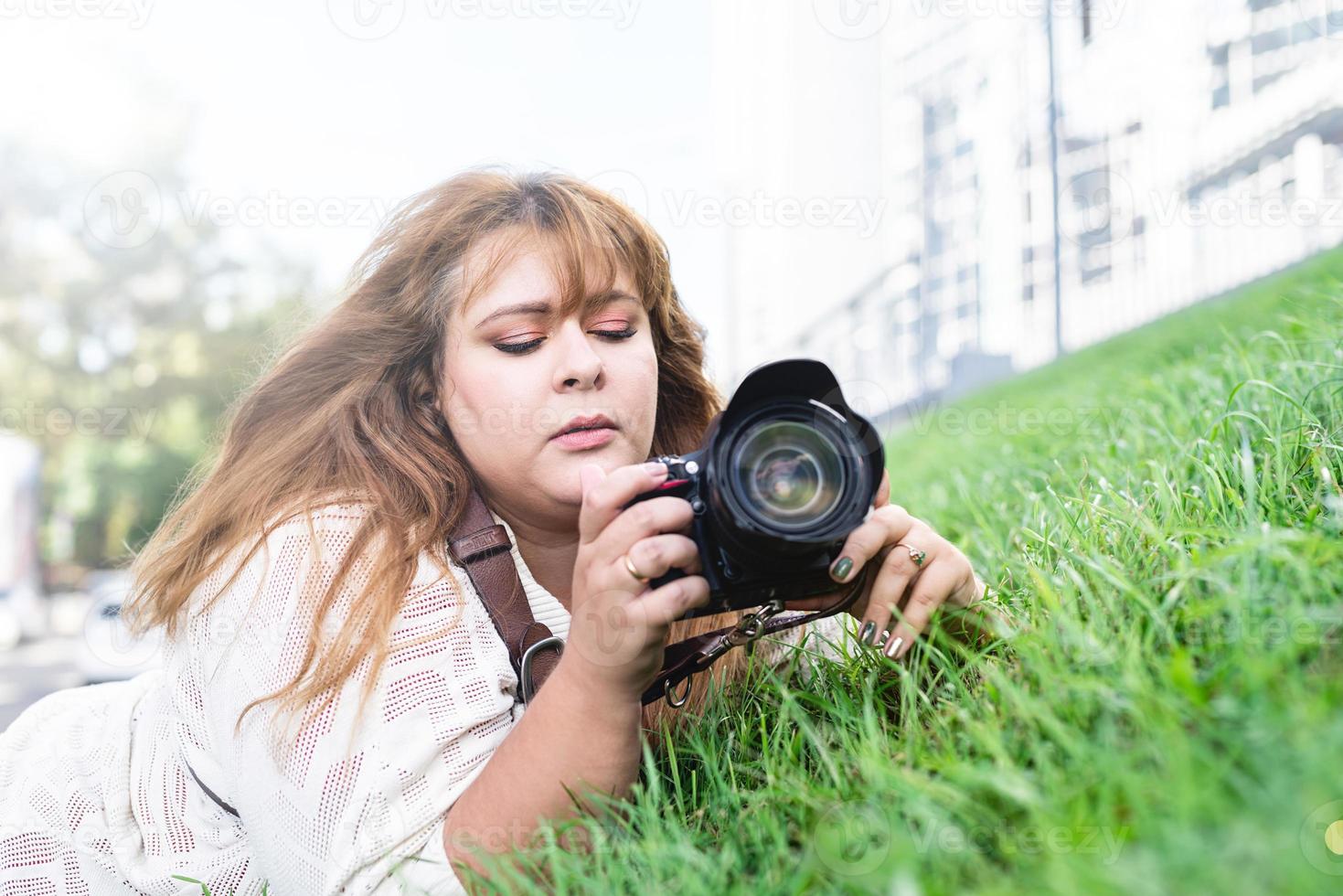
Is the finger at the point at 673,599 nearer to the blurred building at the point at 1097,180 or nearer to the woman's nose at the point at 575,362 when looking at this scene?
the woman's nose at the point at 575,362

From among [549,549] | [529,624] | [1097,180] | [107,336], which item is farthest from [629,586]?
[107,336]

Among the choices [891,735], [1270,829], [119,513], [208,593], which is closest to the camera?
[1270,829]

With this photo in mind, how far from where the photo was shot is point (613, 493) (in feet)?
5.27

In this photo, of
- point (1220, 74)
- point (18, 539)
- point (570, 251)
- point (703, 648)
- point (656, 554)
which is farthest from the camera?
point (18, 539)

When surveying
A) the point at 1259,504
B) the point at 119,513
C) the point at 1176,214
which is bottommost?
the point at 119,513

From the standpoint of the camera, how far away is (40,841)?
2051 millimetres

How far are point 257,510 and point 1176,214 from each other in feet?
20.8

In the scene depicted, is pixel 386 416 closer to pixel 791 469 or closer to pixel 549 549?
pixel 549 549

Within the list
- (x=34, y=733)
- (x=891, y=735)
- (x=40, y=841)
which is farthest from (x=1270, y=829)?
(x=34, y=733)

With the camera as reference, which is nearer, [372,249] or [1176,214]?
[372,249]

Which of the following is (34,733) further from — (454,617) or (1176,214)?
(1176,214)

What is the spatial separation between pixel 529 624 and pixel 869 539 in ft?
2.11

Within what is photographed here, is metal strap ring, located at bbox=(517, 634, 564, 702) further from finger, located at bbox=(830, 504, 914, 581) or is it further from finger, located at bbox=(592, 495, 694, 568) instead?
finger, located at bbox=(830, 504, 914, 581)

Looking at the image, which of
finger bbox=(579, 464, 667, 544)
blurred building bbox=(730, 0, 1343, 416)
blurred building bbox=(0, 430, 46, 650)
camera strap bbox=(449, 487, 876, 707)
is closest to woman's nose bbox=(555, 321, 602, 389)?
camera strap bbox=(449, 487, 876, 707)
